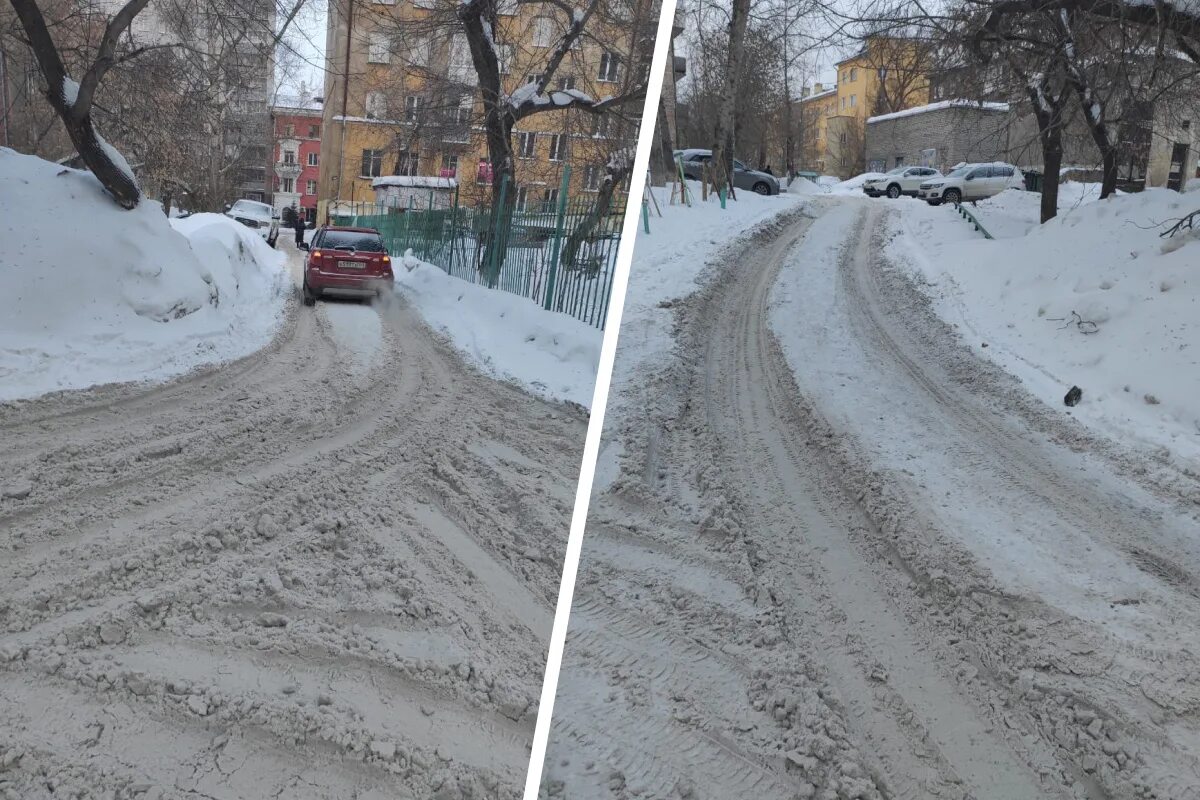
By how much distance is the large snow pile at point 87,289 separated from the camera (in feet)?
2.33

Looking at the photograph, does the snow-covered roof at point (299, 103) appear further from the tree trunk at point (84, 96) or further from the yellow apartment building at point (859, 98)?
the yellow apartment building at point (859, 98)

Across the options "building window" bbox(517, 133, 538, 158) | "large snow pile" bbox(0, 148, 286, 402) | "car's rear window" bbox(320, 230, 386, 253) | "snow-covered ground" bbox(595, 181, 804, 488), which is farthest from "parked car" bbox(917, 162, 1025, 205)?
"large snow pile" bbox(0, 148, 286, 402)

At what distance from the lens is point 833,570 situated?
104cm

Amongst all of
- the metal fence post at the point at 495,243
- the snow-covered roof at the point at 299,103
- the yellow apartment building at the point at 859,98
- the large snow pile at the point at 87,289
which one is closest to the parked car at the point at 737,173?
the yellow apartment building at the point at 859,98

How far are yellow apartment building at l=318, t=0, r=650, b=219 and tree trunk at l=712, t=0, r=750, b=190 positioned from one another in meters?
0.43

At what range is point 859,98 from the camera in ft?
3.53

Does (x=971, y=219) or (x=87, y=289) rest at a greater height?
(x=971, y=219)

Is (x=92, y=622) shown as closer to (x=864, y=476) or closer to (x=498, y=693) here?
(x=498, y=693)

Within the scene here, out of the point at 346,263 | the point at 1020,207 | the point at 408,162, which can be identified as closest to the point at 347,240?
the point at 346,263

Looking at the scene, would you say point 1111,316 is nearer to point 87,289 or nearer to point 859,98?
point 859,98

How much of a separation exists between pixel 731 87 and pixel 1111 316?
3.14ft

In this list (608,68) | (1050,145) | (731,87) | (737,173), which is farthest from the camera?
(737,173)

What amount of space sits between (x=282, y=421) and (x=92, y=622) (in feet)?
0.88

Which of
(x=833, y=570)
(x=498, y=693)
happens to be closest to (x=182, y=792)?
(x=498, y=693)
